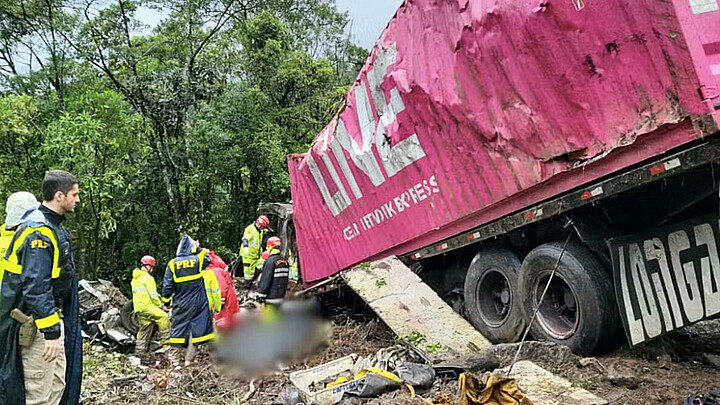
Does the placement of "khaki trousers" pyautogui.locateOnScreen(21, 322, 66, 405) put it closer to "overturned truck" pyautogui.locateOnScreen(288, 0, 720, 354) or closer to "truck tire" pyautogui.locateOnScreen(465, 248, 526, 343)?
"overturned truck" pyautogui.locateOnScreen(288, 0, 720, 354)

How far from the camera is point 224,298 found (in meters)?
6.92

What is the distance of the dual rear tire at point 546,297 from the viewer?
417 centimetres

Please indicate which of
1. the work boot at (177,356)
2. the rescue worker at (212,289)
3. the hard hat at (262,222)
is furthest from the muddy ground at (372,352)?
the hard hat at (262,222)

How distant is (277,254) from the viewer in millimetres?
7199

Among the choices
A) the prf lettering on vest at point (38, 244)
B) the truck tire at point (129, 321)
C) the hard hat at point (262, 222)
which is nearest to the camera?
the prf lettering on vest at point (38, 244)

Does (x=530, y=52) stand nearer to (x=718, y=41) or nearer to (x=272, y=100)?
(x=718, y=41)

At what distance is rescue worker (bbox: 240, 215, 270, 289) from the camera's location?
29.7 feet

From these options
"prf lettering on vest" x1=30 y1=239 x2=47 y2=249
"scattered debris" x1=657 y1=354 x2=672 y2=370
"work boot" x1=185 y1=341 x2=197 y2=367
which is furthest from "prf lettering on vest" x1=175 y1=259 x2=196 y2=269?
"scattered debris" x1=657 y1=354 x2=672 y2=370

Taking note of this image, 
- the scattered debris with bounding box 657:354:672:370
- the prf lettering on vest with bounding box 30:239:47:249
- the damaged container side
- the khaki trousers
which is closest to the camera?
the damaged container side

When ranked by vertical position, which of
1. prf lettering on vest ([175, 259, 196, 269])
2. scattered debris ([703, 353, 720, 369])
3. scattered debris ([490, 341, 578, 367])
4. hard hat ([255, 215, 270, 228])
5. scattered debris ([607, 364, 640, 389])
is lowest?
scattered debris ([703, 353, 720, 369])

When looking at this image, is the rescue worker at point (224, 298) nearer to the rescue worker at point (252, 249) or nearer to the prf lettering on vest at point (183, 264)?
the prf lettering on vest at point (183, 264)

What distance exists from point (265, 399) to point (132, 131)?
9624mm

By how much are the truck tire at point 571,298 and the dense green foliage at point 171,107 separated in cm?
961

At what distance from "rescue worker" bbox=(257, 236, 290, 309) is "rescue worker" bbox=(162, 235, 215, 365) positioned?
909 millimetres
